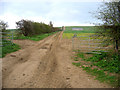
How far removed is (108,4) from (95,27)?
1875 millimetres

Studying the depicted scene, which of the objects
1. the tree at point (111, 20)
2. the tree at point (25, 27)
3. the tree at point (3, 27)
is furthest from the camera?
the tree at point (25, 27)

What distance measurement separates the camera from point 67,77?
550 centimetres

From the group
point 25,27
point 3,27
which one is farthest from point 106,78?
point 25,27

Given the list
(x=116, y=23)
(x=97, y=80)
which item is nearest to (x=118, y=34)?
(x=116, y=23)

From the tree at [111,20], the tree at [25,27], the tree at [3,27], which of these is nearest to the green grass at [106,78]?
the tree at [111,20]

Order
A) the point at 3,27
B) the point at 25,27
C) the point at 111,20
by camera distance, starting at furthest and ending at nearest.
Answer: the point at 25,27 → the point at 3,27 → the point at 111,20

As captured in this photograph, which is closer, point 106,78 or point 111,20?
point 106,78

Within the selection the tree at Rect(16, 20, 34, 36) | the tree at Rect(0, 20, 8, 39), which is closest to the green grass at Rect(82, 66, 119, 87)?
the tree at Rect(0, 20, 8, 39)

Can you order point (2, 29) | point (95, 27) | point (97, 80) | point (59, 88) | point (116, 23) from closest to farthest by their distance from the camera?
point (59, 88), point (97, 80), point (116, 23), point (95, 27), point (2, 29)

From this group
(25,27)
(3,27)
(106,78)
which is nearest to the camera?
(106,78)

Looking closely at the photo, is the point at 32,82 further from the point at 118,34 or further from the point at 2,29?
the point at 2,29

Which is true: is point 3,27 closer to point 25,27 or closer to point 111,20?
point 25,27

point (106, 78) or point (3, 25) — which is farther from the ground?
point (3, 25)

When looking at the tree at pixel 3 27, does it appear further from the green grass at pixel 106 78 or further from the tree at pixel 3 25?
the green grass at pixel 106 78
